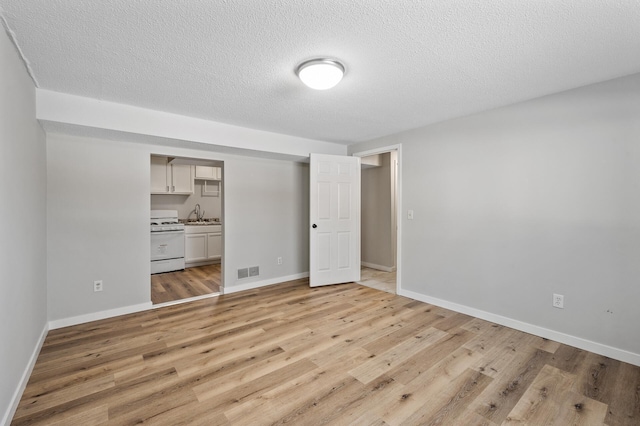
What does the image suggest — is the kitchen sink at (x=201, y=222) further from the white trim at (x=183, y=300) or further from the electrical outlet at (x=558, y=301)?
the electrical outlet at (x=558, y=301)

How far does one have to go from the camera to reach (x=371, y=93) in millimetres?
2621


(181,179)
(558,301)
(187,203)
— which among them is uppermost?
(181,179)

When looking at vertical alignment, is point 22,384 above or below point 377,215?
below

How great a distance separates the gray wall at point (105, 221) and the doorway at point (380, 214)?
2486 millimetres

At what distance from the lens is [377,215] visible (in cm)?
569

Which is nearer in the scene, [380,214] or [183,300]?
[183,300]

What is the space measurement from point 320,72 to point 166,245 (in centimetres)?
450

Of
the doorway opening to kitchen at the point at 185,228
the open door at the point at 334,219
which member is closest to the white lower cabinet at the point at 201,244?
the doorway opening to kitchen at the point at 185,228

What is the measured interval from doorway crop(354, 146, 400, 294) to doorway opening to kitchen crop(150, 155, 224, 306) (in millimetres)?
2832

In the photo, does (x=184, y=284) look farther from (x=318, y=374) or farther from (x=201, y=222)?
(x=318, y=374)

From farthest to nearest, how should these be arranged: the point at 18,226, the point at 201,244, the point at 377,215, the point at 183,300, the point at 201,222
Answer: the point at 201,222
the point at 201,244
the point at 377,215
the point at 183,300
the point at 18,226

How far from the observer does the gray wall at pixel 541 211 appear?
7.47ft

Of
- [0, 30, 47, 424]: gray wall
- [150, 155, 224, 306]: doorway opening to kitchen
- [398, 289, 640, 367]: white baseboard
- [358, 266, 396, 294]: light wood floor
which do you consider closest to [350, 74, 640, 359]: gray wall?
[398, 289, 640, 367]: white baseboard

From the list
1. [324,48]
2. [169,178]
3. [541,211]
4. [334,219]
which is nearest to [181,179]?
[169,178]
